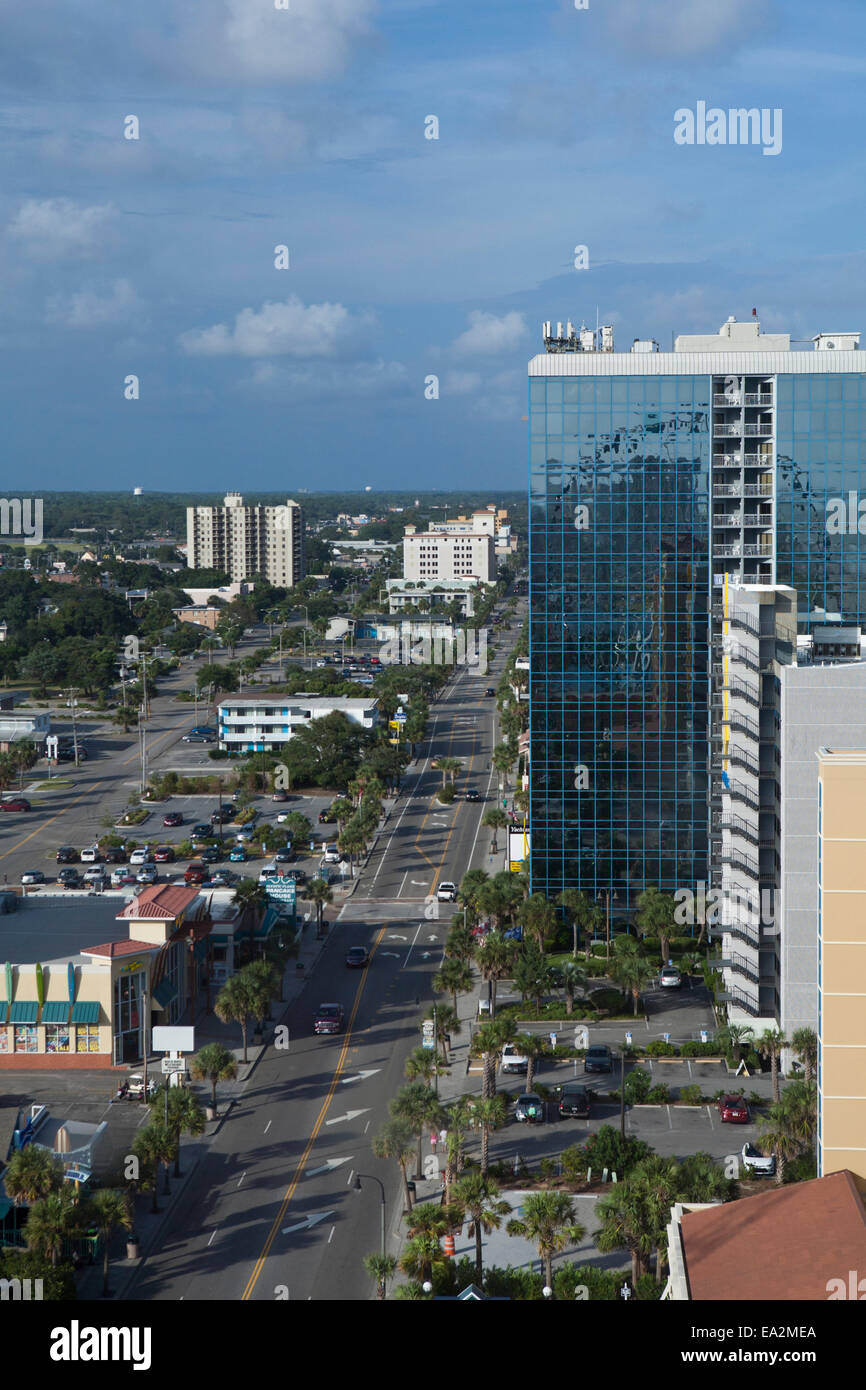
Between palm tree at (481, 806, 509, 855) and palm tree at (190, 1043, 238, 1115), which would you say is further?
palm tree at (481, 806, 509, 855)

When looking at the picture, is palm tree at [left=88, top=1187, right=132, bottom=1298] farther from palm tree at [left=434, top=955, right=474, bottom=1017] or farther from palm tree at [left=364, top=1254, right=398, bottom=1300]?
palm tree at [left=434, top=955, right=474, bottom=1017]

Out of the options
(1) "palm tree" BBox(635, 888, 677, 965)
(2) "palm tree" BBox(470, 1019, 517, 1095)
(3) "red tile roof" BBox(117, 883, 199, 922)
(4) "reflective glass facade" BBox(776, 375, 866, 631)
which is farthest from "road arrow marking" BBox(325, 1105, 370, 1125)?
(4) "reflective glass facade" BBox(776, 375, 866, 631)

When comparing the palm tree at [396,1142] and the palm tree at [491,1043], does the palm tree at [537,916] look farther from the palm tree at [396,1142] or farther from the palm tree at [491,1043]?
the palm tree at [396,1142]

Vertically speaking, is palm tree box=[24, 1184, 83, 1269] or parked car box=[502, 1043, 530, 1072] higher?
palm tree box=[24, 1184, 83, 1269]

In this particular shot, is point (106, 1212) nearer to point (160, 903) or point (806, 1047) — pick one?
point (160, 903)

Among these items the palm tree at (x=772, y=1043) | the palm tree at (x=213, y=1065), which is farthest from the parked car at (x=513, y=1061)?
the palm tree at (x=213, y=1065)
